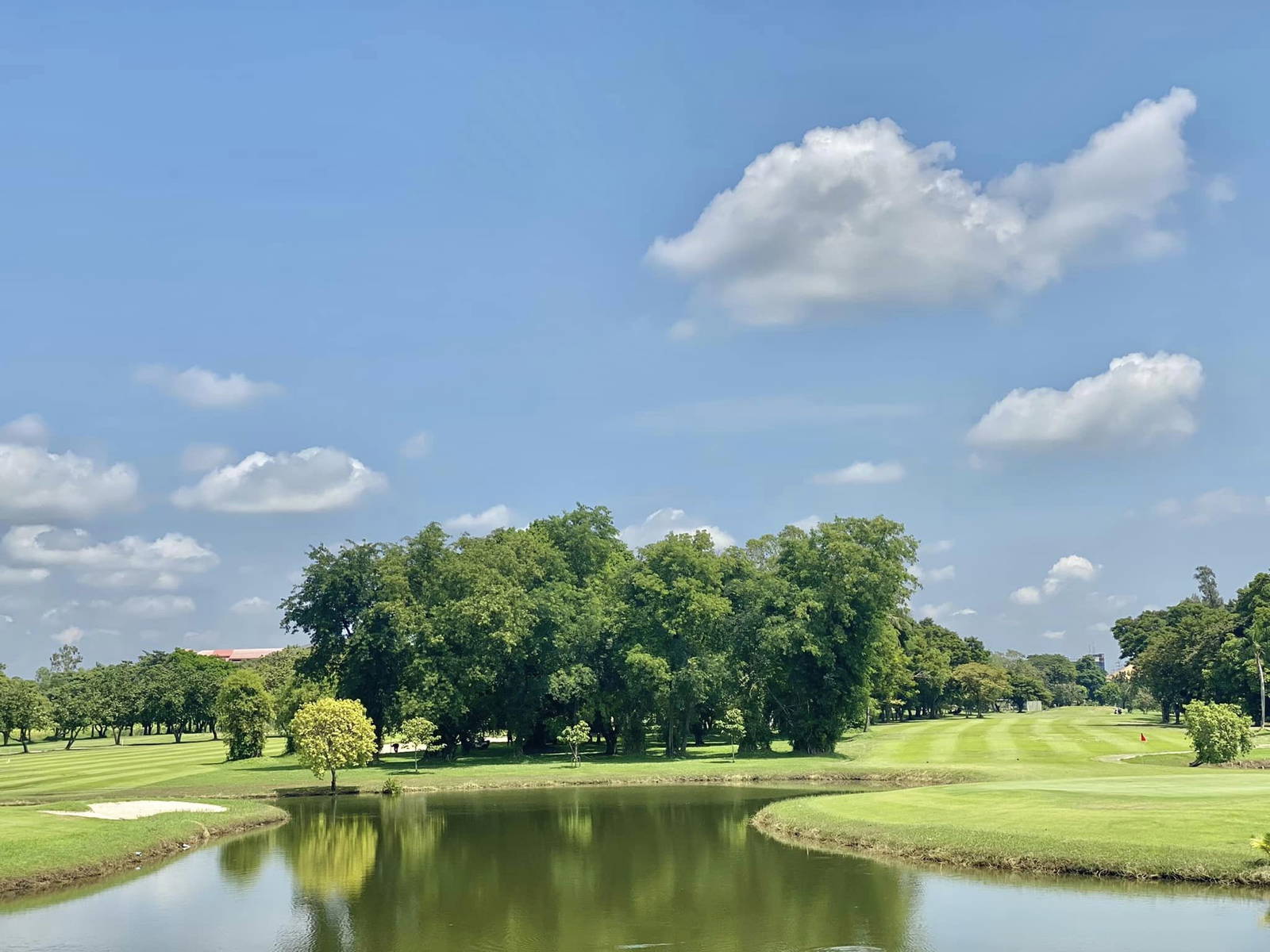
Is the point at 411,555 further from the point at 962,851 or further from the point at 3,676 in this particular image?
the point at 3,676

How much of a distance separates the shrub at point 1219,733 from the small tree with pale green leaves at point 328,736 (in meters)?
47.2

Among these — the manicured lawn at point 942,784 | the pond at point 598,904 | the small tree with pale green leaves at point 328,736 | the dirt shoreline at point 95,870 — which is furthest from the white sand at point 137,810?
the small tree with pale green leaves at point 328,736

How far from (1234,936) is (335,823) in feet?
119

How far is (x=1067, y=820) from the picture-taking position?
111ft

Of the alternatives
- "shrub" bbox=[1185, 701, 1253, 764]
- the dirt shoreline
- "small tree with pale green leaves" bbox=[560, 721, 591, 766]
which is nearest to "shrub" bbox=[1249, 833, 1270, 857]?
the dirt shoreline

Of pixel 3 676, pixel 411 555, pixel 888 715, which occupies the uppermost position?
pixel 411 555

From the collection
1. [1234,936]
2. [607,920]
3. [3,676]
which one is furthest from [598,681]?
[3,676]

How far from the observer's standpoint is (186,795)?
54.9 metres

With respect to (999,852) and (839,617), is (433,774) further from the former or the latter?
(999,852)

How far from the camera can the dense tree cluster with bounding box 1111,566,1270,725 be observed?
308 ft

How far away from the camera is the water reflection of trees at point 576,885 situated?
2342 cm

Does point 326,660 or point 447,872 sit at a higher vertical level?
point 326,660

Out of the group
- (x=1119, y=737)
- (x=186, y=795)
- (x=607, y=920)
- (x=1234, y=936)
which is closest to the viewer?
(x=1234, y=936)

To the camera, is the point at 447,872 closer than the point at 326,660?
Yes
